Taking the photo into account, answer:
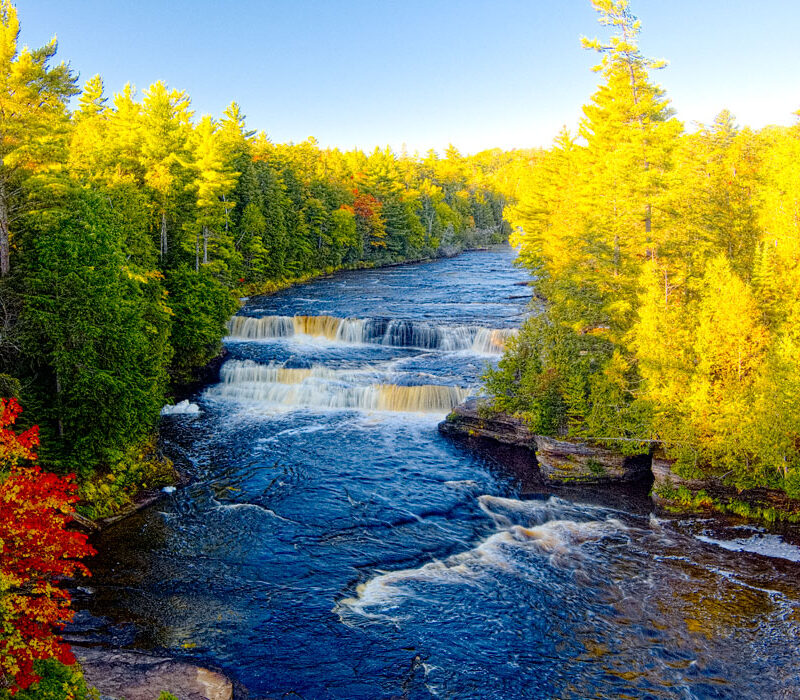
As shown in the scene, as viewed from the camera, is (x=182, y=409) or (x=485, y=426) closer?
(x=485, y=426)

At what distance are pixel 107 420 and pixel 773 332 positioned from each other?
68.7 feet

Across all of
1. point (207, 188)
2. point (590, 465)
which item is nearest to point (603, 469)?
point (590, 465)

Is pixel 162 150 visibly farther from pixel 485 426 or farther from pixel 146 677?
pixel 146 677

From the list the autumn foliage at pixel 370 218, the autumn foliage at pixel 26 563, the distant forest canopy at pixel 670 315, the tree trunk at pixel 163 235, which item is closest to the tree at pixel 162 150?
the tree trunk at pixel 163 235

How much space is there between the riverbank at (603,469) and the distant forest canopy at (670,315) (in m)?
0.56

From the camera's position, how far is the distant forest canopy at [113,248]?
17812 mm

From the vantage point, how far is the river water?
1243 cm

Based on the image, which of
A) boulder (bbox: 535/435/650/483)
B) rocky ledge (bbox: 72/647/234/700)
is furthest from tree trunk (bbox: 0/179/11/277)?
boulder (bbox: 535/435/650/483)

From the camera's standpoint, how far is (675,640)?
43.4 feet

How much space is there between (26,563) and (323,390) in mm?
22051

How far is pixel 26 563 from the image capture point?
9.30 meters

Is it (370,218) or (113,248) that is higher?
(370,218)

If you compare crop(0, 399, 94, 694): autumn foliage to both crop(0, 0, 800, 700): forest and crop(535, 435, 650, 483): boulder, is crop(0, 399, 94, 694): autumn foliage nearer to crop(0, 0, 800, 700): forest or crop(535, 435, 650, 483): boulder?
crop(0, 0, 800, 700): forest

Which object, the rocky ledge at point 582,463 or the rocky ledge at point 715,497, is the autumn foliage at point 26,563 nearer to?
the rocky ledge at point 582,463
